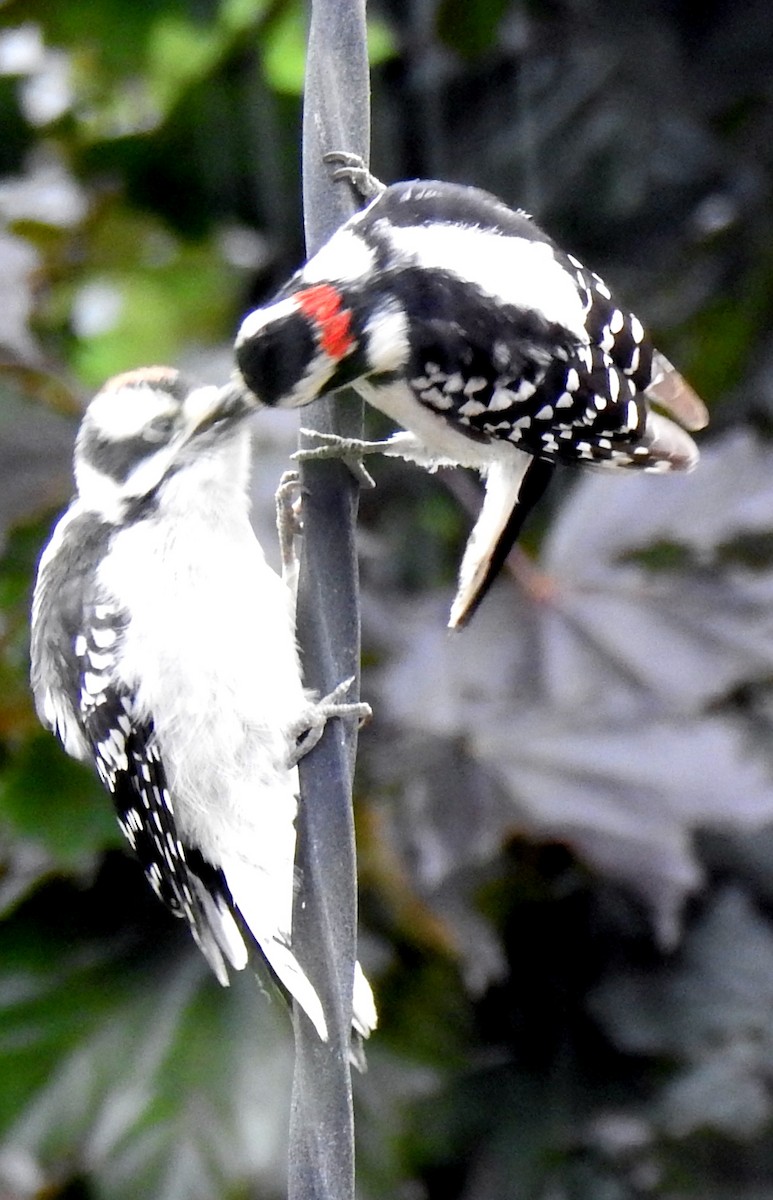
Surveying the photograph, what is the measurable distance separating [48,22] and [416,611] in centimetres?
125

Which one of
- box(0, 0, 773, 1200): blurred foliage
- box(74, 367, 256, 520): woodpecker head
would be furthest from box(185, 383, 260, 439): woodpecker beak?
box(0, 0, 773, 1200): blurred foliage

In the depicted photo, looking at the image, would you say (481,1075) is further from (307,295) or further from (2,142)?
(2,142)

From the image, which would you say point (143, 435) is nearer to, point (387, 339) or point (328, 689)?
point (387, 339)

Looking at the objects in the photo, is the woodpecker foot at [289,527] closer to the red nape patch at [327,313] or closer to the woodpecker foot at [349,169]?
the red nape patch at [327,313]

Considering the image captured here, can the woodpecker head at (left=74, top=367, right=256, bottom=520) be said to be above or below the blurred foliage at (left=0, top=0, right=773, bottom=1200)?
above

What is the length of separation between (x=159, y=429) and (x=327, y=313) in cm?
20


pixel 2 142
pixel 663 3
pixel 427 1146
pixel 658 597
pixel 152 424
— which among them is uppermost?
pixel 2 142

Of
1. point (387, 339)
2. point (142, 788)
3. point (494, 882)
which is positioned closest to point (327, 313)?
point (387, 339)

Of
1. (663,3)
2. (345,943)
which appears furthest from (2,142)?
(345,943)

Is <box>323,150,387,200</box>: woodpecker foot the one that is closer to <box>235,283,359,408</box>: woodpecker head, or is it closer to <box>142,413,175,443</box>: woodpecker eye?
<box>235,283,359,408</box>: woodpecker head

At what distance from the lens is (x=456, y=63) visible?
2.72m

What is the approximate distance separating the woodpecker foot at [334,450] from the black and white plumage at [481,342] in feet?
0.30

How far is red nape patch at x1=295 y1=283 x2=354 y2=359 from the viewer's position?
124 centimetres

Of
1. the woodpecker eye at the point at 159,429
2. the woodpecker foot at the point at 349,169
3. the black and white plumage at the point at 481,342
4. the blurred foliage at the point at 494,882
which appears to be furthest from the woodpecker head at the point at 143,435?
the blurred foliage at the point at 494,882
